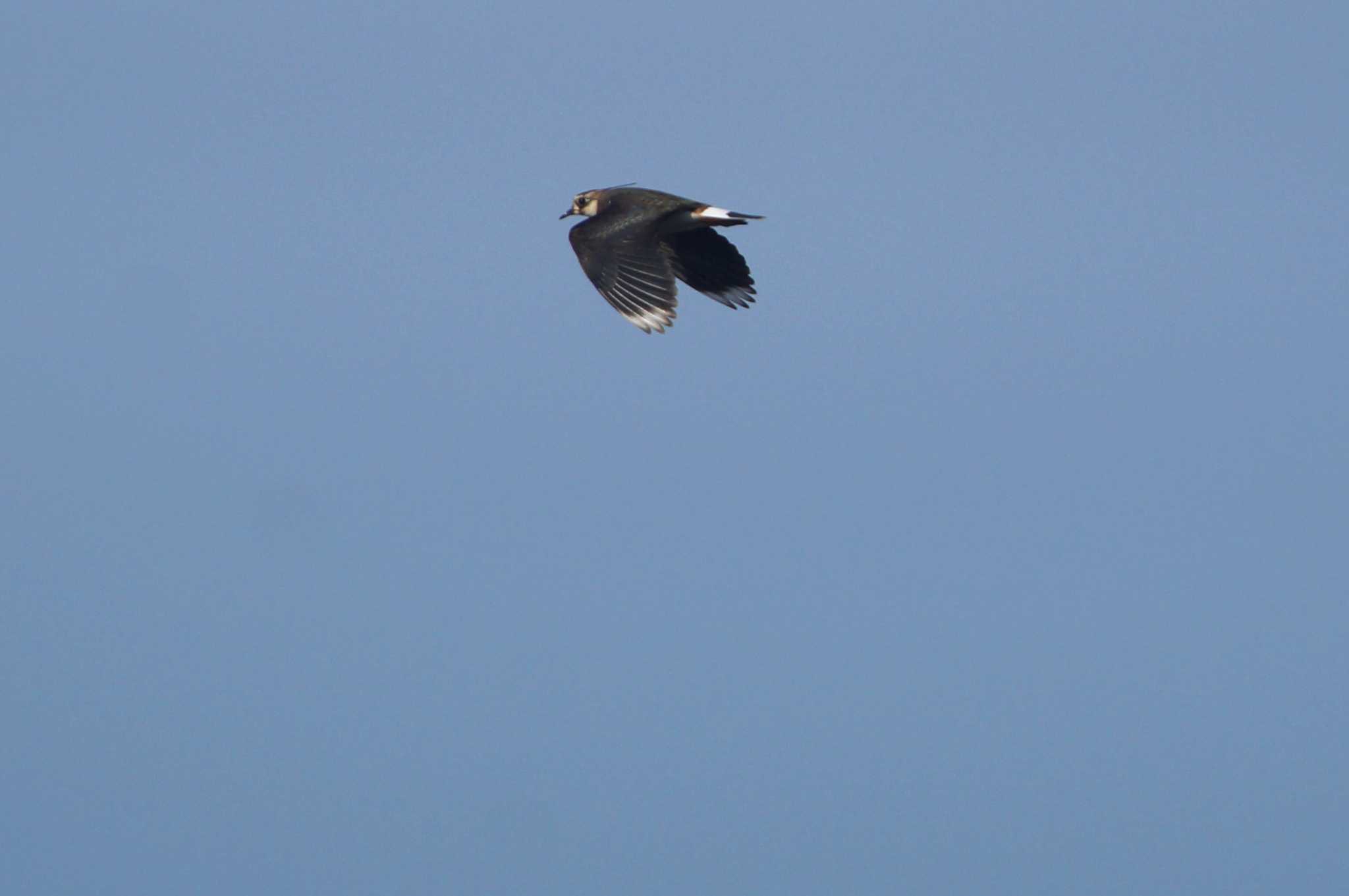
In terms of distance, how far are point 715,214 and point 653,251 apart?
37.8 inches

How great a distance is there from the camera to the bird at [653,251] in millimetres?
28078

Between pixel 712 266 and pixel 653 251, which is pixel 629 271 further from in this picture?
pixel 712 266

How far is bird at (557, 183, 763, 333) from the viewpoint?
1105 inches

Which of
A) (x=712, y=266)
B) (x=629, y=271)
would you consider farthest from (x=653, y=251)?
(x=712, y=266)

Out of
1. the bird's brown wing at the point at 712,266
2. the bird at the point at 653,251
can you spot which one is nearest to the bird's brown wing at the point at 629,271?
the bird at the point at 653,251

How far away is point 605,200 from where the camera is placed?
29.8 metres

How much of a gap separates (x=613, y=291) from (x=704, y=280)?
8.85ft

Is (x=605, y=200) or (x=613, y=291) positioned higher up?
(x=605, y=200)

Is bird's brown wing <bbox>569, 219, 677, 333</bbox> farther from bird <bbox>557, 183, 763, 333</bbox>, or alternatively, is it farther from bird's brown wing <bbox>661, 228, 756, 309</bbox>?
bird's brown wing <bbox>661, 228, 756, 309</bbox>

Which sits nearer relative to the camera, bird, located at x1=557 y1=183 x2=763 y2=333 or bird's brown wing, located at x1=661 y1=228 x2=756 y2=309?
bird, located at x1=557 y1=183 x2=763 y2=333

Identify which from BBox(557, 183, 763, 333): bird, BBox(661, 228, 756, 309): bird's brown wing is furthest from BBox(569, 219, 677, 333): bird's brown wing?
BBox(661, 228, 756, 309): bird's brown wing

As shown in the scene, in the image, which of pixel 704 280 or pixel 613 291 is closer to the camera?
pixel 613 291

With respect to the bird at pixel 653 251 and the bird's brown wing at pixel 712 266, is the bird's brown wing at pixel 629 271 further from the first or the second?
the bird's brown wing at pixel 712 266

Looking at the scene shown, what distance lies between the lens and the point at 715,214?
94.4 ft
